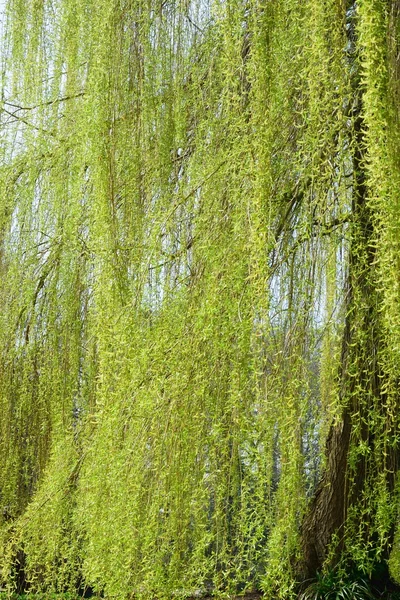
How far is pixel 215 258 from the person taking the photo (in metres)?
2.22

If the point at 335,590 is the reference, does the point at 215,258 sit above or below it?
above

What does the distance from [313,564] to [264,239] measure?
2122mm

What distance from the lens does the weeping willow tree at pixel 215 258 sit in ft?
6.82

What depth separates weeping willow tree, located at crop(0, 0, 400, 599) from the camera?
2080 mm

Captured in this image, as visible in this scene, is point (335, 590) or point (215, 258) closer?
point (215, 258)

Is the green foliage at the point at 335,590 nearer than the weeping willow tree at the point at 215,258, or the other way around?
the weeping willow tree at the point at 215,258

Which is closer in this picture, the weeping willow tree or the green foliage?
the weeping willow tree

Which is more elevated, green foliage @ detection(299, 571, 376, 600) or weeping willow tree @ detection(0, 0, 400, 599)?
weeping willow tree @ detection(0, 0, 400, 599)

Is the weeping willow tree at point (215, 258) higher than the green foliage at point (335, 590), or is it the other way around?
the weeping willow tree at point (215, 258)

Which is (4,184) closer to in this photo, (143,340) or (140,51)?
(140,51)

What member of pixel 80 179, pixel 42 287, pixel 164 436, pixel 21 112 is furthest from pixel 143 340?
pixel 21 112

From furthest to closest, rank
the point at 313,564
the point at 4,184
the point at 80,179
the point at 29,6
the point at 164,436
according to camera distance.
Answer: the point at 4,184
the point at 313,564
the point at 29,6
the point at 80,179
the point at 164,436

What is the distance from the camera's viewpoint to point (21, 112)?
4.28 m

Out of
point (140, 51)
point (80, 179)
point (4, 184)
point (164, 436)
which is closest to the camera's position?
point (164, 436)
